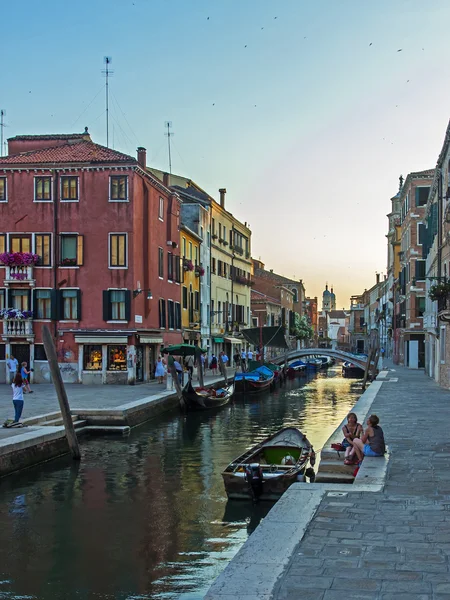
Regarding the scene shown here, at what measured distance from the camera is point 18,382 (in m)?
17.6

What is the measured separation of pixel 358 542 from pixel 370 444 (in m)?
4.80

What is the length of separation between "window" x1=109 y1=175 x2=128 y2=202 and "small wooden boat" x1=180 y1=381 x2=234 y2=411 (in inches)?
346

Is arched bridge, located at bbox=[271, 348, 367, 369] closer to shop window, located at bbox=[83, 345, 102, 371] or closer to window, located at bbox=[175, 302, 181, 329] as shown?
window, located at bbox=[175, 302, 181, 329]

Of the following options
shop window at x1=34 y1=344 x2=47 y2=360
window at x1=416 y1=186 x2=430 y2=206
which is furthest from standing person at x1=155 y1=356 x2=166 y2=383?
window at x1=416 y1=186 x2=430 y2=206

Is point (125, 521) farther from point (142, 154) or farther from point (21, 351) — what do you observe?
point (142, 154)

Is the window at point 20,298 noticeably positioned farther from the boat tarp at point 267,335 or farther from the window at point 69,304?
the boat tarp at point 267,335

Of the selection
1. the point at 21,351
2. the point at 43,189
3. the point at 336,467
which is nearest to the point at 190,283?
the point at 43,189

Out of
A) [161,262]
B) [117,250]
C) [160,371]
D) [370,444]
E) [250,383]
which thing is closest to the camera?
[370,444]

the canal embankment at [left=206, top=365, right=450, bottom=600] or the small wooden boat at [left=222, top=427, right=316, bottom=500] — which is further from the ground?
the canal embankment at [left=206, top=365, right=450, bottom=600]

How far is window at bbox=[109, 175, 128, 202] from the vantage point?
31.4 m

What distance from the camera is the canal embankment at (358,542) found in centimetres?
568

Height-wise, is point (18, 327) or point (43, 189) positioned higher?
point (43, 189)

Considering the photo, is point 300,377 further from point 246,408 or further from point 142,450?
point 142,450

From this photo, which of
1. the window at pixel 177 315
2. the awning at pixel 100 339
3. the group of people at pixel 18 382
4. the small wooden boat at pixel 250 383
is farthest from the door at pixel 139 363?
the small wooden boat at pixel 250 383
